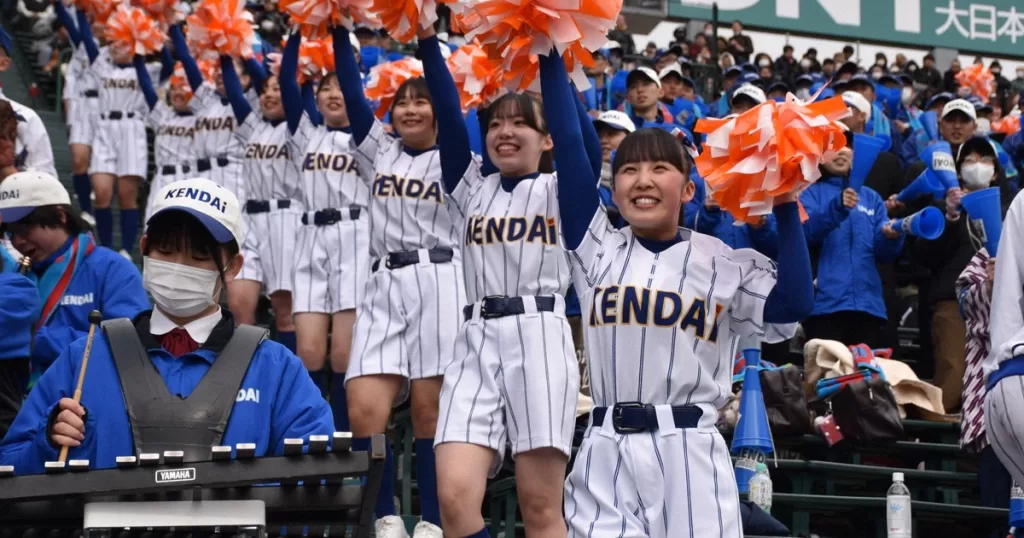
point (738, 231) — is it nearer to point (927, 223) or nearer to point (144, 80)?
point (927, 223)

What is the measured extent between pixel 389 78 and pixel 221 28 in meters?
2.16

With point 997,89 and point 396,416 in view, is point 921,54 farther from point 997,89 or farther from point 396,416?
point 396,416

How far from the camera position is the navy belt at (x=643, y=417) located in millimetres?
4051

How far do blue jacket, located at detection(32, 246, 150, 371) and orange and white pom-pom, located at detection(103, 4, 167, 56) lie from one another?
19.8ft

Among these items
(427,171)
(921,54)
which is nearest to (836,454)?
(427,171)

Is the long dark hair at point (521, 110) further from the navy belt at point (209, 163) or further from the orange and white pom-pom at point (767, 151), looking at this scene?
the navy belt at point (209, 163)

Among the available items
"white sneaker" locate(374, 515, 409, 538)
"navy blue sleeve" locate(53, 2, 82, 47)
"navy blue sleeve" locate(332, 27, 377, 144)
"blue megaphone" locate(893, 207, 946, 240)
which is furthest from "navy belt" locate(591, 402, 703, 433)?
"navy blue sleeve" locate(53, 2, 82, 47)

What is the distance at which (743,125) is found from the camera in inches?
160

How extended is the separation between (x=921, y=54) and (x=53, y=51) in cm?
1615

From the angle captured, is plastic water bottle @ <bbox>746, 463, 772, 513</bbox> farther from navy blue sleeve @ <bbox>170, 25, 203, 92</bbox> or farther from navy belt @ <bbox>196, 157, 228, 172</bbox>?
navy blue sleeve @ <bbox>170, 25, 203, 92</bbox>

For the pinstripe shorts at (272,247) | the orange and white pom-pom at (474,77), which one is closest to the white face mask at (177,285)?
the orange and white pom-pom at (474,77)

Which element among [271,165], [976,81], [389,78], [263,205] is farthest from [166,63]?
[976,81]

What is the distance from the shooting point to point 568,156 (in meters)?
4.46

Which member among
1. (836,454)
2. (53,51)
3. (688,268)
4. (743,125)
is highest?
(53,51)
